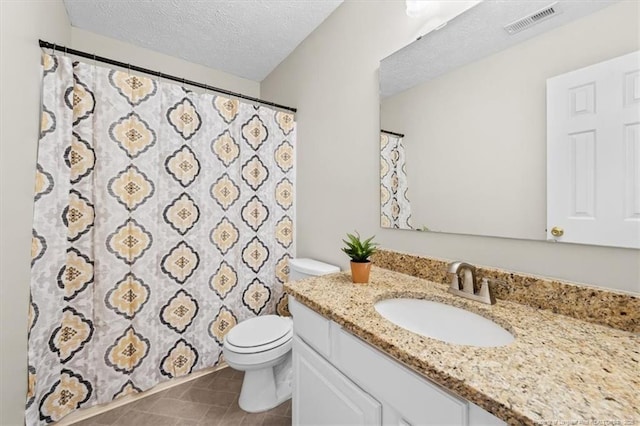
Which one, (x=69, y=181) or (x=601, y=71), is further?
(x=69, y=181)

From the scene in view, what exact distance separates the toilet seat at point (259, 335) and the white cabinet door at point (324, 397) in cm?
42

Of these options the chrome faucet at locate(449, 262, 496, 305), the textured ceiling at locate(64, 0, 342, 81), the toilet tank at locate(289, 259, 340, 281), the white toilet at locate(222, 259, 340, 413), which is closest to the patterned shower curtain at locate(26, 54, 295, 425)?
the toilet tank at locate(289, 259, 340, 281)

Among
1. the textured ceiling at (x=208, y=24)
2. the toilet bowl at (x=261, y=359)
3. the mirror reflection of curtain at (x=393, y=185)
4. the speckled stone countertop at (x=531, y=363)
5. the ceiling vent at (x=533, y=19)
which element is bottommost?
the toilet bowl at (x=261, y=359)

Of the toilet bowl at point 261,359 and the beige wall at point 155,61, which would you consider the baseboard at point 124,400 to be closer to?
the toilet bowl at point 261,359

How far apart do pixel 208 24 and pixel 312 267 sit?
1.83m

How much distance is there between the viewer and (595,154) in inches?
30.3

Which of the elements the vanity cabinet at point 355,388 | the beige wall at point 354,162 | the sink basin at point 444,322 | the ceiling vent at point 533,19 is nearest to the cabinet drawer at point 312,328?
the vanity cabinet at point 355,388

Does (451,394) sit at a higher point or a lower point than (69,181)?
lower

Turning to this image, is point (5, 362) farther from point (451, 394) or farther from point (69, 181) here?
point (451, 394)

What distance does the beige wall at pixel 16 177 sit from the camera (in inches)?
38.5

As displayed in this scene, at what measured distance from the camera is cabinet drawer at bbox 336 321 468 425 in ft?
1.91

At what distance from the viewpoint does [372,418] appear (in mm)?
750

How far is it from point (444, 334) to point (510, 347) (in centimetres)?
31

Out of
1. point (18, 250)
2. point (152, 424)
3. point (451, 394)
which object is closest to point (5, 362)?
point (18, 250)
